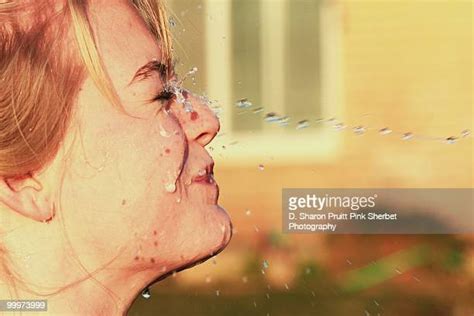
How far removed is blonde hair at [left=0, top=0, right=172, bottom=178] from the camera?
2205mm

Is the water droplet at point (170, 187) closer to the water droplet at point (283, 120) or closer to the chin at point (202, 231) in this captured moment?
the chin at point (202, 231)

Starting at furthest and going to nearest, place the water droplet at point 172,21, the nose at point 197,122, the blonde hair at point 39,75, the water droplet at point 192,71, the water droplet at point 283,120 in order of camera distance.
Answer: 1. the water droplet at point 283,120
2. the water droplet at point 192,71
3. the water droplet at point 172,21
4. the nose at point 197,122
5. the blonde hair at point 39,75

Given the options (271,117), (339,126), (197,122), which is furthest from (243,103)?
(197,122)

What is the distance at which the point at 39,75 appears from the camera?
221 centimetres

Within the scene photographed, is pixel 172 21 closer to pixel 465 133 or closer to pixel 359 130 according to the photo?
pixel 359 130

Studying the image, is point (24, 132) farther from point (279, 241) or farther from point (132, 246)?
point (279, 241)

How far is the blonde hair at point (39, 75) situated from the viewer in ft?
7.23

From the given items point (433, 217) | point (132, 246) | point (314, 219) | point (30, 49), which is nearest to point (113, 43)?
point (30, 49)

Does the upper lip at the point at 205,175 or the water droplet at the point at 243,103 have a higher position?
the water droplet at the point at 243,103

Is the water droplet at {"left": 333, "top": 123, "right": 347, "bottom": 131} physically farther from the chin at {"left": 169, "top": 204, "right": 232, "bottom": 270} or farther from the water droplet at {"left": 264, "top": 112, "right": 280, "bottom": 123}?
the chin at {"left": 169, "top": 204, "right": 232, "bottom": 270}

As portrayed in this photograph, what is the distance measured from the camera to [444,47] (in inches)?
134

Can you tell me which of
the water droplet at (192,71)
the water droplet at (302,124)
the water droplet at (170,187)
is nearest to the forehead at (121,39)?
the water droplet at (170,187)

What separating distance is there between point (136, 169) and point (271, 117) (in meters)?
1.24

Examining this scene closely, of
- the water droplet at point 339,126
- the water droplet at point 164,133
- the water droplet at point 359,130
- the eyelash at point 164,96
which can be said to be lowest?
the water droplet at point 359,130
